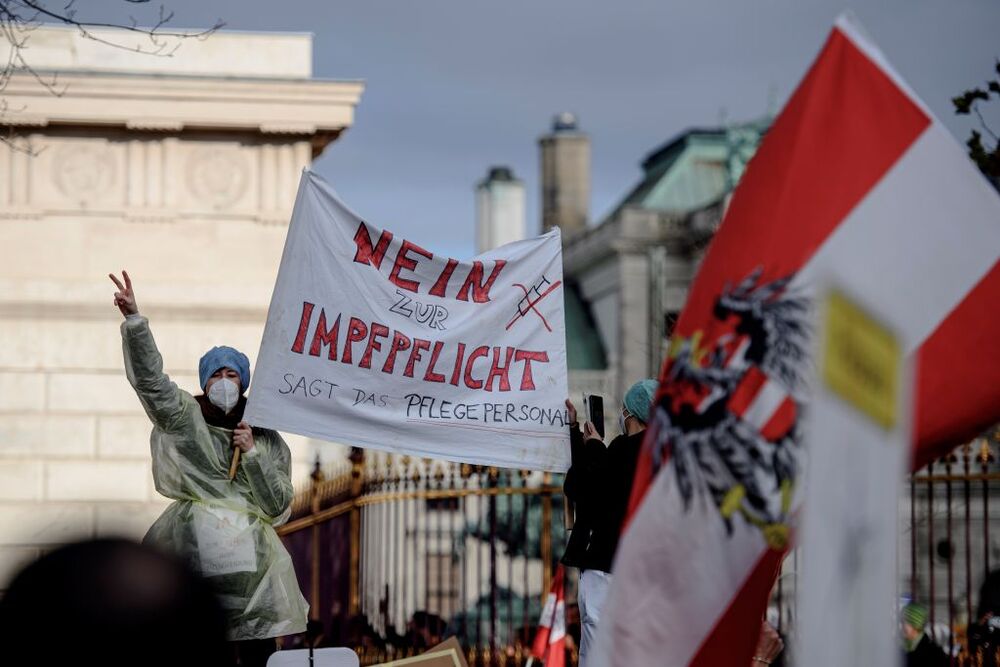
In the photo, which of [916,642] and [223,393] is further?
[916,642]

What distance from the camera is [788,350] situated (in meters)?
3.31

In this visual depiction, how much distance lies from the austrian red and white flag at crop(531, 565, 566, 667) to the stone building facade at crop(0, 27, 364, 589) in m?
10.4

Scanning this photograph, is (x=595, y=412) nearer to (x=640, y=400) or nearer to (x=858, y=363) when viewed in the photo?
(x=640, y=400)

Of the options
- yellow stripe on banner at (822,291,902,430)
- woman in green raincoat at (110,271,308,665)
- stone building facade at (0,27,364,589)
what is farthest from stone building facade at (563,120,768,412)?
yellow stripe on banner at (822,291,902,430)

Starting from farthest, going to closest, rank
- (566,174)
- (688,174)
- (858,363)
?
(566,174) < (688,174) < (858,363)

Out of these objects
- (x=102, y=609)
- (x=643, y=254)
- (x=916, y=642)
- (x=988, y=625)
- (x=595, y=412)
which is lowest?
→ (x=916, y=642)

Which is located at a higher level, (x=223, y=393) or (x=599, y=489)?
(x=223, y=393)

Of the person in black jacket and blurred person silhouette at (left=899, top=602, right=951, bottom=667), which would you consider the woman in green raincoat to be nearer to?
the person in black jacket

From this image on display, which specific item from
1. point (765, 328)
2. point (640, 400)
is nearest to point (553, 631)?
point (640, 400)

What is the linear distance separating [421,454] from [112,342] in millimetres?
13175

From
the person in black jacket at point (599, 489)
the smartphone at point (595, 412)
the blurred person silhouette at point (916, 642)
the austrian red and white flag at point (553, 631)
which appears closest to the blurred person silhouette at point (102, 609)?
the person in black jacket at point (599, 489)

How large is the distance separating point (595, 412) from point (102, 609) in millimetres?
4951

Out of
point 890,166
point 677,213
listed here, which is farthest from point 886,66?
point 677,213

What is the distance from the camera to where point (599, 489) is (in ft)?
21.6
